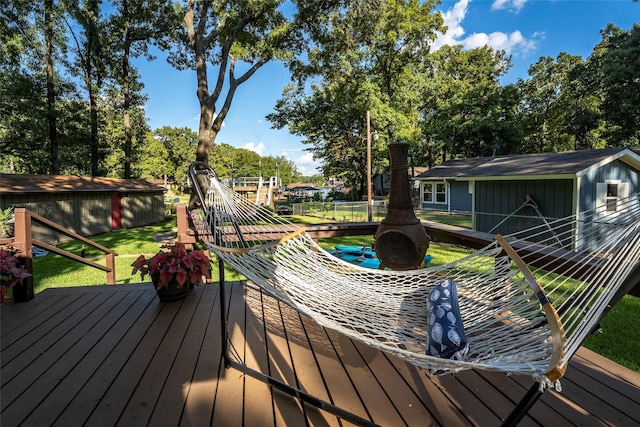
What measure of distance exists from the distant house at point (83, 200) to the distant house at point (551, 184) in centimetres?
1149

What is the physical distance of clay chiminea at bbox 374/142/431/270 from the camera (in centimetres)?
317

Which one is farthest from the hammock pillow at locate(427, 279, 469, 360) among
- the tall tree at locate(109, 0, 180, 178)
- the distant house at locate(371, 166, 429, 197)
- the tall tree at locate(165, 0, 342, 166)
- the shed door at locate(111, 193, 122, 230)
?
the distant house at locate(371, 166, 429, 197)

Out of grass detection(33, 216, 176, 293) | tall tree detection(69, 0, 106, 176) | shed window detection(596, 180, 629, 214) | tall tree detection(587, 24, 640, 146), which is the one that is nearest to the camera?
grass detection(33, 216, 176, 293)

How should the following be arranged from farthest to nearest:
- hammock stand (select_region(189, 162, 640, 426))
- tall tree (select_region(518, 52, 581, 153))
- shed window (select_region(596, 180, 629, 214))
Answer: tall tree (select_region(518, 52, 581, 153))
shed window (select_region(596, 180, 629, 214))
hammock stand (select_region(189, 162, 640, 426))

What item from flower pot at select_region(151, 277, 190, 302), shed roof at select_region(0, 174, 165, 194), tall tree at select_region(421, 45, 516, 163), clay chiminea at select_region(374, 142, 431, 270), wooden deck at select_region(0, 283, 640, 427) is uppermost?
tall tree at select_region(421, 45, 516, 163)

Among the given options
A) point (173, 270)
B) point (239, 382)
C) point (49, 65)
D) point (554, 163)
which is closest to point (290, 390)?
point (239, 382)

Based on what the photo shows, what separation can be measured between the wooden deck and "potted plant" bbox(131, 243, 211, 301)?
13.7 inches

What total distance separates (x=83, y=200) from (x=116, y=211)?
4.86 feet

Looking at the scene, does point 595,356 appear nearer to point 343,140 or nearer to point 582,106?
point 343,140

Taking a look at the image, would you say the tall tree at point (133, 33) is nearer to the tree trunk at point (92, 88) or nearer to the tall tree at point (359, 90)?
the tree trunk at point (92, 88)

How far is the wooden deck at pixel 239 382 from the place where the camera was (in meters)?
1.47

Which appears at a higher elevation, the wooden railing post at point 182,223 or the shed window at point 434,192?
the shed window at point 434,192

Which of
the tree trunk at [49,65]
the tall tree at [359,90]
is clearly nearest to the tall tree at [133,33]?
the tree trunk at [49,65]

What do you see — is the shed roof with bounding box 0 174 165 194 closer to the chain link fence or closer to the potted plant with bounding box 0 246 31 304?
the chain link fence
